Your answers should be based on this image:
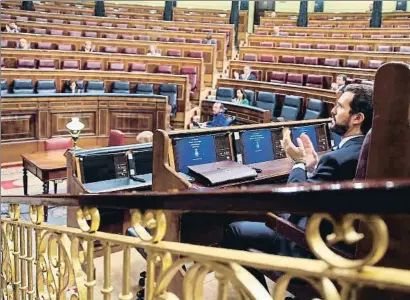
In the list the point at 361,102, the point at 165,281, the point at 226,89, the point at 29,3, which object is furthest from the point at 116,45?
the point at 165,281

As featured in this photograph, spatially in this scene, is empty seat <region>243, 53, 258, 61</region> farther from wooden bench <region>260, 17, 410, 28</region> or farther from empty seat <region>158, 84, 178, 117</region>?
wooden bench <region>260, 17, 410, 28</region>

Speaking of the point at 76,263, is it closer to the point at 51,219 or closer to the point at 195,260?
the point at 195,260

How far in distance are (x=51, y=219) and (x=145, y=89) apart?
3592 millimetres

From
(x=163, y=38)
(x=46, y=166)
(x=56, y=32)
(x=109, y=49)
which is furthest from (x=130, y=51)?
(x=46, y=166)

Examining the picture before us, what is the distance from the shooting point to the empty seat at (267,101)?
707 cm

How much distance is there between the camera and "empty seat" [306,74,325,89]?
7.75m

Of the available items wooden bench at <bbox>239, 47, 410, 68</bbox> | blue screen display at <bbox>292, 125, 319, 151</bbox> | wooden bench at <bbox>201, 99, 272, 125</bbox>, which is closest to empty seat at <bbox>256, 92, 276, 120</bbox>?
wooden bench at <bbox>201, 99, 272, 125</bbox>

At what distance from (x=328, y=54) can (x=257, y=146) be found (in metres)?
6.13

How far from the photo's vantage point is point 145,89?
7.69 m

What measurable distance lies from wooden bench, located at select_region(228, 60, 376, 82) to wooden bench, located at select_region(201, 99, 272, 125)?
1.90m

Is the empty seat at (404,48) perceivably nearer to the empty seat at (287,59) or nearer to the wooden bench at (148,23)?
the empty seat at (287,59)

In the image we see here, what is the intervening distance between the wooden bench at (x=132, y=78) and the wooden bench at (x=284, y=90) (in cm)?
66

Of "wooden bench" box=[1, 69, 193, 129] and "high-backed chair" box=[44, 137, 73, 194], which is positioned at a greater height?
"wooden bench" box=[1, 69, 193, 129]

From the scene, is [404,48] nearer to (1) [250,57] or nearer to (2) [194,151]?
(1) [250,57]
